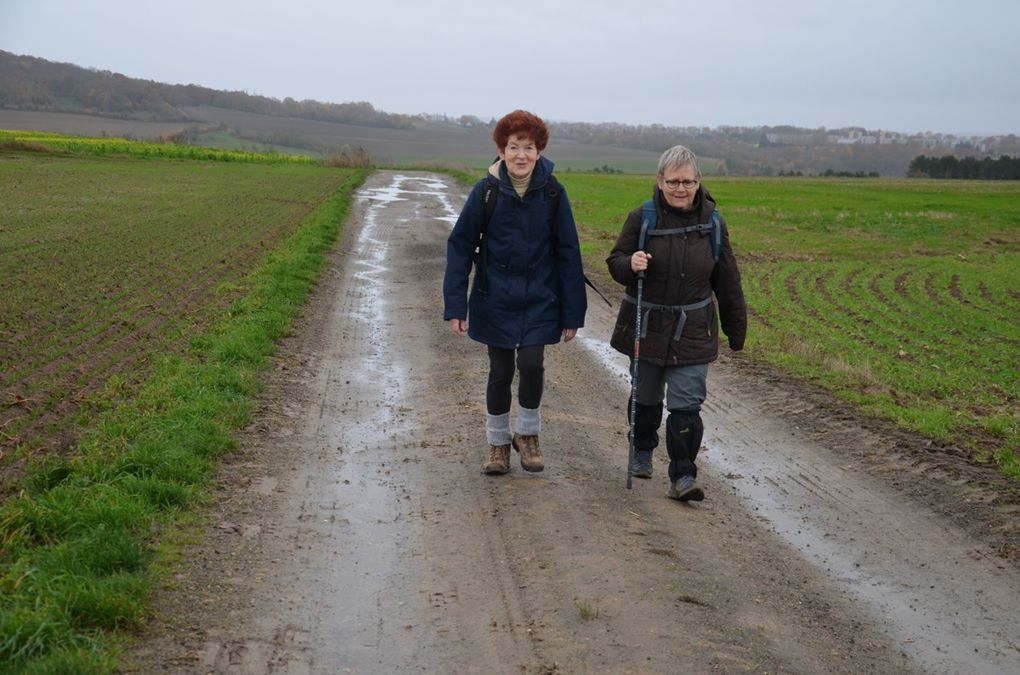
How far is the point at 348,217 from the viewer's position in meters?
28.7

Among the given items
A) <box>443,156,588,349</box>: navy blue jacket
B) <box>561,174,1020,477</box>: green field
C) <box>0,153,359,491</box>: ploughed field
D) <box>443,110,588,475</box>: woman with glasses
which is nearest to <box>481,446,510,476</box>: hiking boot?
<box>443,110,588,475</box>: woman with glasses

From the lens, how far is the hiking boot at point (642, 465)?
656cm

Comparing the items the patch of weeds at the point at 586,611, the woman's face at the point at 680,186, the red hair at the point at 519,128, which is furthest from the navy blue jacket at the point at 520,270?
the patch of weeds at the point at 586,611

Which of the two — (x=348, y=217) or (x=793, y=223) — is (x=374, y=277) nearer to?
(x=348, y=217)

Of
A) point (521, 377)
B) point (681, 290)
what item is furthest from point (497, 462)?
point (681, 290)

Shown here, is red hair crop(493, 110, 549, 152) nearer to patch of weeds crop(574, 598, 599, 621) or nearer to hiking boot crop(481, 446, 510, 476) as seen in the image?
hiking boot crop(481, 446, 510, 476)

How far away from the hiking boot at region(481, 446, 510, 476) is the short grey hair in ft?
6.72

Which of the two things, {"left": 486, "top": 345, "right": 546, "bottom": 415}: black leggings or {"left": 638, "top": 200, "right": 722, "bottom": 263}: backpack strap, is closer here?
{"left": 638, "top": 200, "right": 722, "bottom": 263}: backpack strap

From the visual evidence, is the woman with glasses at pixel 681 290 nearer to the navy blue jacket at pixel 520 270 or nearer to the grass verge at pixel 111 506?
the navy blue jacket at pixel 520 270

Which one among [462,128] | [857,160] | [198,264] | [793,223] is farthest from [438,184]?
[857,160]

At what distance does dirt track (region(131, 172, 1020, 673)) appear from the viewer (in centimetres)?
418

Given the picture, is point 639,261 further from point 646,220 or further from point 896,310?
point 896,310

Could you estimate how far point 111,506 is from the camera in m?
5.26

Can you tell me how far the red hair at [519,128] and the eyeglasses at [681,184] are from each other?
78cm
